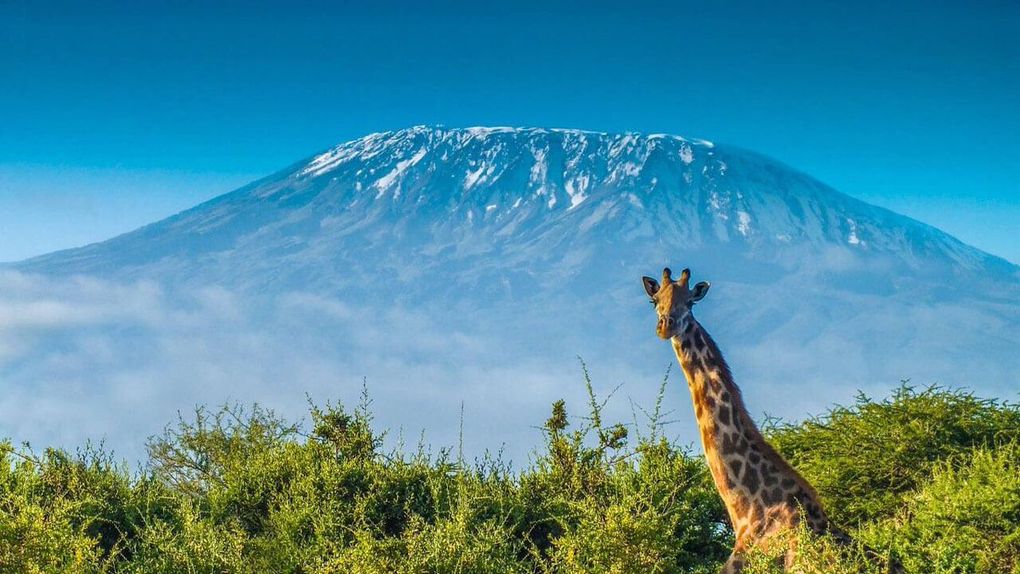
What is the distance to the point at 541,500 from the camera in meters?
15.3

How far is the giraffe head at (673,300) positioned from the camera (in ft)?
39.3

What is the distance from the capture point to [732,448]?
39.5 feet

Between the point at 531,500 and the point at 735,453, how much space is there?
13.2 feet

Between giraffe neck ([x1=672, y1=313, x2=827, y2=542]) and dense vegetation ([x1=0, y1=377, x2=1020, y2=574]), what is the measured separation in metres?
0.68

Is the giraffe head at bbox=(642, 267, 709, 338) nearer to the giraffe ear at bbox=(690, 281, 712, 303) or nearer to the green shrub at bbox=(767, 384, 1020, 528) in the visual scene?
the giraffe ear at bbox=(690, 281, 712, 303)

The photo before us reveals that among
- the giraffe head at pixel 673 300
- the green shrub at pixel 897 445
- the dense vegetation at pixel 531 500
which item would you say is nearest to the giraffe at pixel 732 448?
the giraffe head at pixel 673 300

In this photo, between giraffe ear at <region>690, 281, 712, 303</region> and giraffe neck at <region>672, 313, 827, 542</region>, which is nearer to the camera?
giraffe neck at <region>672, 313, 827, 542</region>

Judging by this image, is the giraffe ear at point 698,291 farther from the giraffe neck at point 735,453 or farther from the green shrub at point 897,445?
the green shrub at point 897,445

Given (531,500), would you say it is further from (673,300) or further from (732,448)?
(673,300)

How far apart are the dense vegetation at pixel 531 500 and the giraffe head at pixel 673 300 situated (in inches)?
73.3

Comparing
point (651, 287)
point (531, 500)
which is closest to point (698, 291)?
point (651, 287)

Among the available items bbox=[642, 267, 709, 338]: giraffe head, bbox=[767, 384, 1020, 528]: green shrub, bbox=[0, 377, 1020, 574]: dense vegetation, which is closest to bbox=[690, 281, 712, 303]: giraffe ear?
bbox=[642, 267, 709, 338]: giraffe head

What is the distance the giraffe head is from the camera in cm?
1198

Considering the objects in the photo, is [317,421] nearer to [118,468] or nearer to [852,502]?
[118,468]
